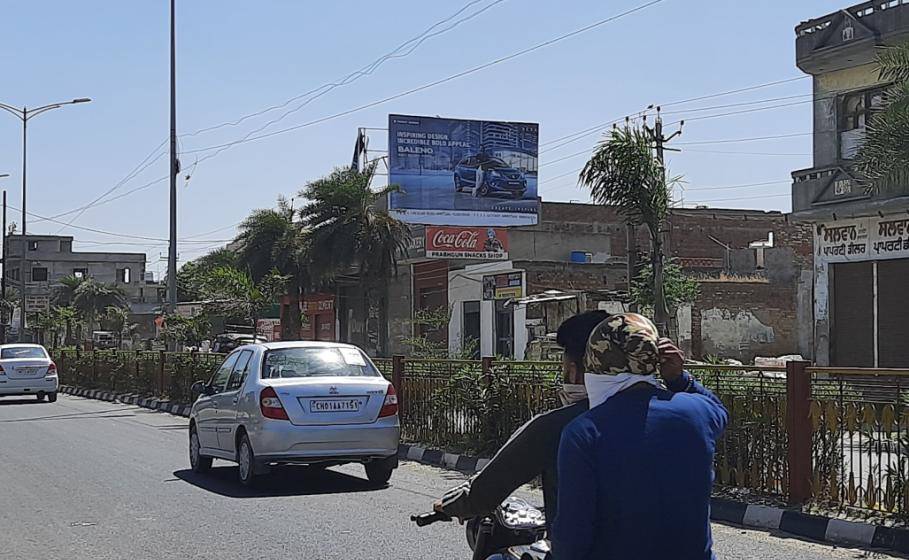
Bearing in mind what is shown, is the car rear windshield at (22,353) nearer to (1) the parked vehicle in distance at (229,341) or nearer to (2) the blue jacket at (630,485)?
(1) the parked vehicle in distance at (229,341)

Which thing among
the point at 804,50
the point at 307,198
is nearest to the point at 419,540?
the point at 804,50

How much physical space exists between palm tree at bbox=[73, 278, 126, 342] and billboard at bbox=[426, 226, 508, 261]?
33587mm

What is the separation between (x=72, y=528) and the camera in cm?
1019

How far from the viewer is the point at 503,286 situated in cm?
3997

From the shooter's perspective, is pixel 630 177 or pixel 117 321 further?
pixel 117 321

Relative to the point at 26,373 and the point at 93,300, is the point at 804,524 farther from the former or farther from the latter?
the point at 93,300

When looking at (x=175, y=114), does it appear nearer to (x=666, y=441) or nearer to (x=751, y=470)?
(x=751, y=470)

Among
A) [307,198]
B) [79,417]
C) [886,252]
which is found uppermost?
[307,198]

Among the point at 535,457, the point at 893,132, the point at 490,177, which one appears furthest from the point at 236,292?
the point at 535,457

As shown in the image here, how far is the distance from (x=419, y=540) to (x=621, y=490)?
6074mm

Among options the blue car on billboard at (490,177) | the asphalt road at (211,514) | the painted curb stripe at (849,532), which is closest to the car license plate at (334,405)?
the asphalt road at (211,514)

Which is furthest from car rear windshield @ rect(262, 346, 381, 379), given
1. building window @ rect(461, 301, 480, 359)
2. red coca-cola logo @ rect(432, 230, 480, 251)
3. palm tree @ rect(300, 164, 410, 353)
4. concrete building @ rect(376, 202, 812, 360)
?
red coca-cola logo @ rect(432, 230, 480, 251)

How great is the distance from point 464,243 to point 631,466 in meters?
41.9

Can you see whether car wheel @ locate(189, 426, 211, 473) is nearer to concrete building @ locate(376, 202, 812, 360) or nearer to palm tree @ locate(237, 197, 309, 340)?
concrete building @ locate(376, 202, 812, 360)
